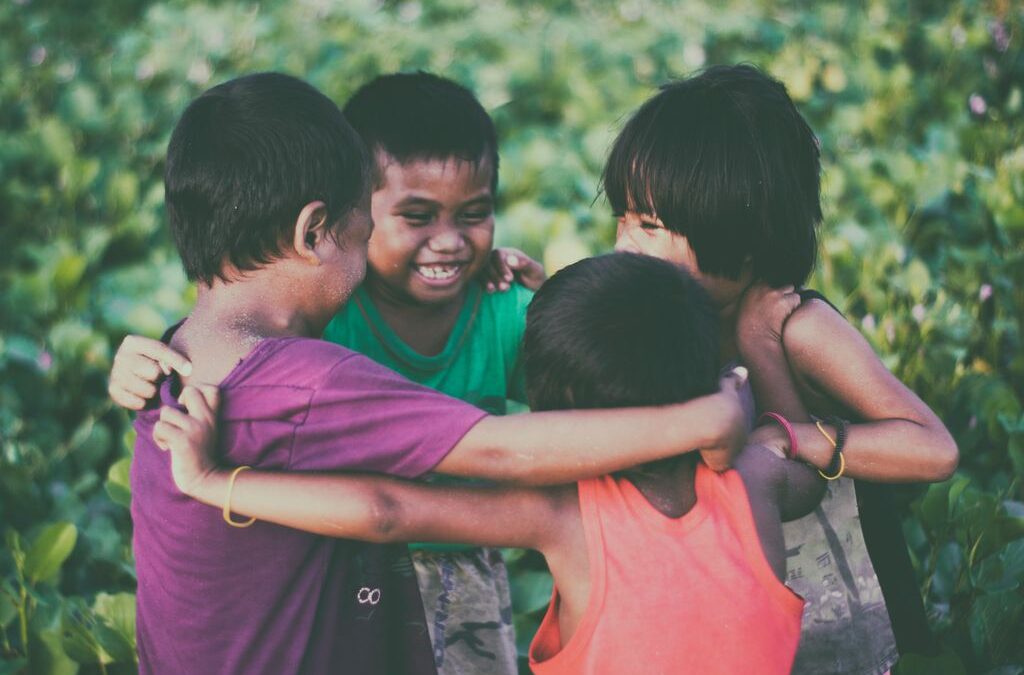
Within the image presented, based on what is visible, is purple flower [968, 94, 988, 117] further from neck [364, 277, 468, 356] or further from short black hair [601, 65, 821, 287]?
neck [364, 277, 468, 356]

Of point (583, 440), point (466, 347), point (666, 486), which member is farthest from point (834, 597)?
point (466, 347)

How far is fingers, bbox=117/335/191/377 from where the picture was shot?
1.67 meters

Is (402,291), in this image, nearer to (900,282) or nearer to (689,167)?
(689,167)

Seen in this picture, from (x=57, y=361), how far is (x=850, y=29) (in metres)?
4.87

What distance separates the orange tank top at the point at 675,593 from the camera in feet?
4.97

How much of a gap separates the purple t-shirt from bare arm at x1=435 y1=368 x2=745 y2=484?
0.12 ft

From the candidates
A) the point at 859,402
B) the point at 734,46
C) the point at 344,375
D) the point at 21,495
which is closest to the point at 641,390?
the point at 344,375

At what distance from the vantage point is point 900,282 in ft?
11.9

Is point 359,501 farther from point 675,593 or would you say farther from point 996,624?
point 996,624

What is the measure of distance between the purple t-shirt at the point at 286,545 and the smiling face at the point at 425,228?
0.65m

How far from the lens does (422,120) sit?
2.28m

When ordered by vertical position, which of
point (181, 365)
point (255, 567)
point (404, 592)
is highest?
point (181, 365)

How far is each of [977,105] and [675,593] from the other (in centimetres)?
404

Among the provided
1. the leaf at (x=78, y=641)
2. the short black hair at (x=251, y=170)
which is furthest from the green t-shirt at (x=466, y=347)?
the leaf at (x=78, y=641)
